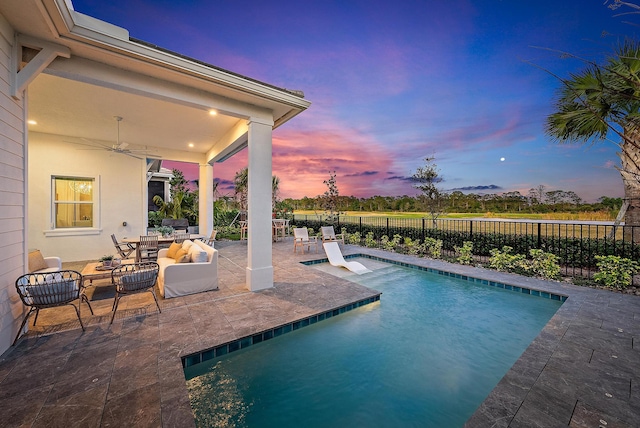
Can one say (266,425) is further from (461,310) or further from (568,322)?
(568,322)

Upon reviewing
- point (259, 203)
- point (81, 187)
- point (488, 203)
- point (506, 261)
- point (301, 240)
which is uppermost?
point (81, 187)

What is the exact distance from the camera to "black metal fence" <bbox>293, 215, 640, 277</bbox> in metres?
5.88

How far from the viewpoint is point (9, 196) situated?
289 cm

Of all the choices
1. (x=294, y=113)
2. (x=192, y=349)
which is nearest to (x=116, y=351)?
(x=192, y=349)

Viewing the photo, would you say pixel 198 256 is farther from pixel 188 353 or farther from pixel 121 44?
pixel 121 44

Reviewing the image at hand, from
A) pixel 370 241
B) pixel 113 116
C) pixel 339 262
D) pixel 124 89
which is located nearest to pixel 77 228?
pixel 113 116

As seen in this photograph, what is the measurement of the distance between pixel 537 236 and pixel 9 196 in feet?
32.4

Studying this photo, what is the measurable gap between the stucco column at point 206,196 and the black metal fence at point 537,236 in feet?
21.1

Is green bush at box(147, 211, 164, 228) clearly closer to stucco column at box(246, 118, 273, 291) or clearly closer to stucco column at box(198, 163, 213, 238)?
stucco column at box(198, 163, 213, 238)

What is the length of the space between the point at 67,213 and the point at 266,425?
8332 mm

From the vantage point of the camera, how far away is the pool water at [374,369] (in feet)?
8.05

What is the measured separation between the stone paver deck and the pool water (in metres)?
0.32

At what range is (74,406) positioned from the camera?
81.4 inches

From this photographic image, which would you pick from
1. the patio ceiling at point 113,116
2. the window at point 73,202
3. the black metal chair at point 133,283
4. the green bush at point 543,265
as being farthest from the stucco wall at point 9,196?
the green bush at point 543,265
